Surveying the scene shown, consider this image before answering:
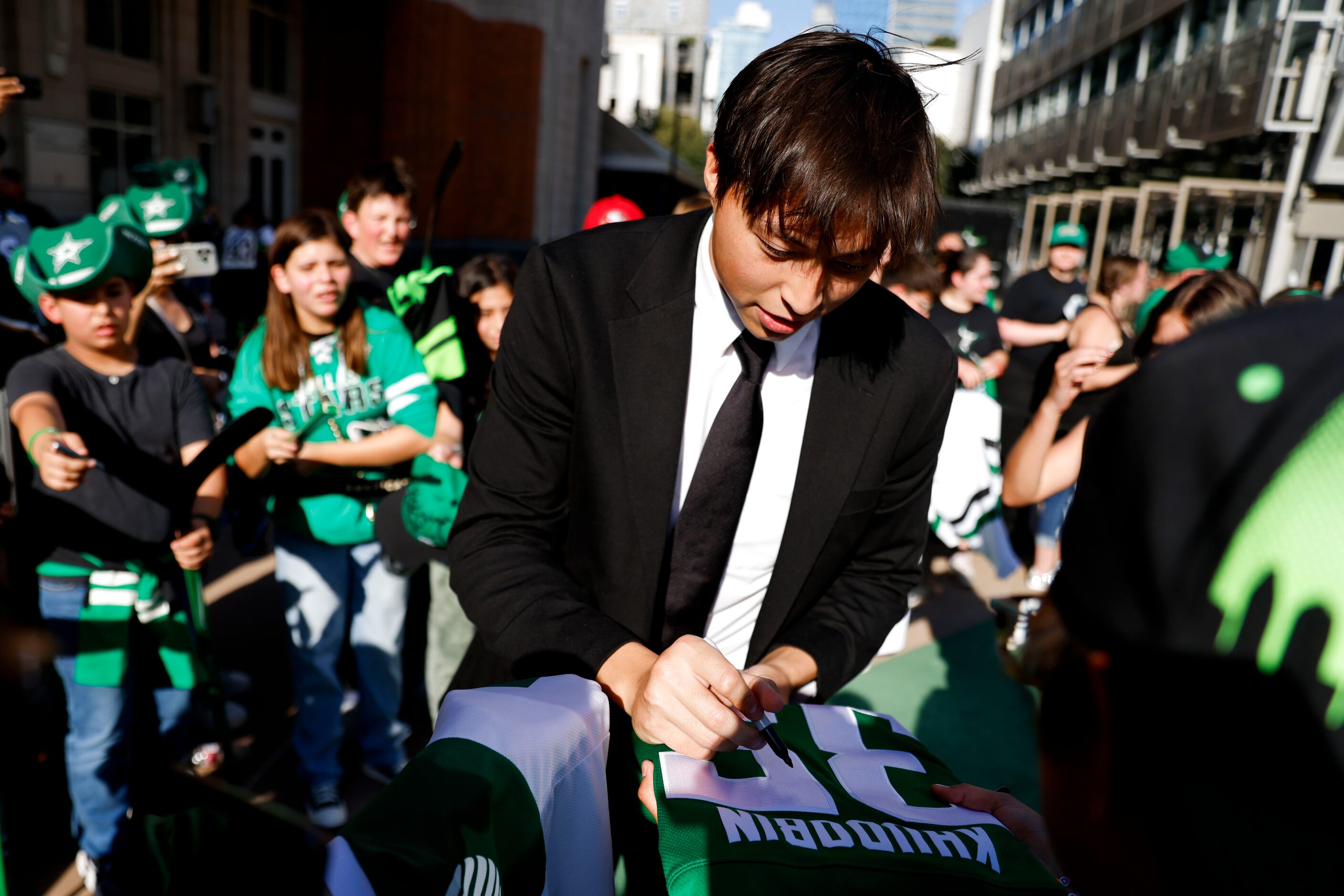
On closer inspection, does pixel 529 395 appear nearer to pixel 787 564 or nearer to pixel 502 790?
pixel 787 564

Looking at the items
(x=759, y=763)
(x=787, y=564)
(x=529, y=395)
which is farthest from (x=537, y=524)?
(x=759, y=763)

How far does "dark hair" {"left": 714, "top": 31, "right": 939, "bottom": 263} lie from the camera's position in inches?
46.7

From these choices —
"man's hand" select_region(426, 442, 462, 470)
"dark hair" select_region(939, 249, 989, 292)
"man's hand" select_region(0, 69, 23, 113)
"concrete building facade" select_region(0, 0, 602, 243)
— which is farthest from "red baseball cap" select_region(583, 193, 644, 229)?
"concrete building facade" select_region(0, 0, 602, 243)

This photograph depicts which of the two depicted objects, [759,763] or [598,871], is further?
[759,763]

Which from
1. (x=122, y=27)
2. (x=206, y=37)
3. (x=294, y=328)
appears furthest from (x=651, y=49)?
(x=294, y=328)

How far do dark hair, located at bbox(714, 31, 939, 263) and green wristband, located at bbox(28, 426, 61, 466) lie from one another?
208 cm

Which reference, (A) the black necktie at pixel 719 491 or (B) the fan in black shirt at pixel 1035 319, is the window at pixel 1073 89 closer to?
(B) the fan in black shirt at pixel 1035 319

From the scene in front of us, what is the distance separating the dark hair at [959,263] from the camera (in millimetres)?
5961

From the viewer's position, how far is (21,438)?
2537mm

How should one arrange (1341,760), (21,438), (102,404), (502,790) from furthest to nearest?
1. (102,404)
2. (21,438)
3. (502,790)
4. (1341,760)

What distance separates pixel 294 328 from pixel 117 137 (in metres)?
9.49

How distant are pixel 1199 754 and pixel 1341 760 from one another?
0.21ft

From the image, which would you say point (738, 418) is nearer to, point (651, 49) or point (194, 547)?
point (194, 547)

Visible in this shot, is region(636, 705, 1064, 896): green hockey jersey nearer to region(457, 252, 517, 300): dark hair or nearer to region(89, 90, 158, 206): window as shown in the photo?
region(457, 252, 517, 300): dark hair
